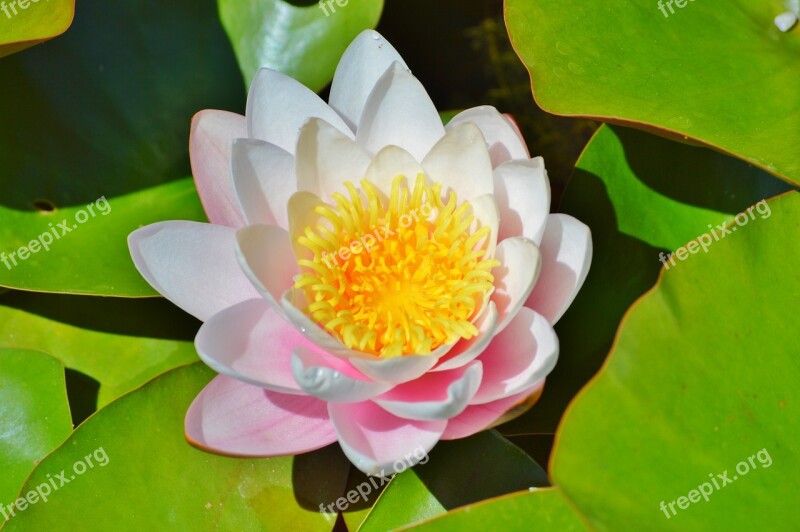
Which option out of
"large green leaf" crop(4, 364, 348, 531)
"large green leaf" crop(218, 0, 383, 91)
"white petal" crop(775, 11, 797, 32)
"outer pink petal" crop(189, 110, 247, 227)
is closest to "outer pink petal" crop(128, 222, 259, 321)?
"outer pink petal" crop(189, 110, 247, 227)

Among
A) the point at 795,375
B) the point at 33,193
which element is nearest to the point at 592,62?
the point at 795,375

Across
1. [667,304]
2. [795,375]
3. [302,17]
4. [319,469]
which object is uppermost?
[302,17]

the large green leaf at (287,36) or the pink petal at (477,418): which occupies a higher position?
the large green leaf at (287,36)

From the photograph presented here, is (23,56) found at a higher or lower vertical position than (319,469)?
higher

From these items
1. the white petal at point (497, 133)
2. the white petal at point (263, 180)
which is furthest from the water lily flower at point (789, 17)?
the white petal at point (263, 180)

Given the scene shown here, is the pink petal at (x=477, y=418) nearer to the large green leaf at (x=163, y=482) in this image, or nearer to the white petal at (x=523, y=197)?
the white petal at (x=523, y=197)

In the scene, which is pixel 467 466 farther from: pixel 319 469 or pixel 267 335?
pixel 267 335

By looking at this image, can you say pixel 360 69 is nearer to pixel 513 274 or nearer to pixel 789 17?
pixel 513 274
